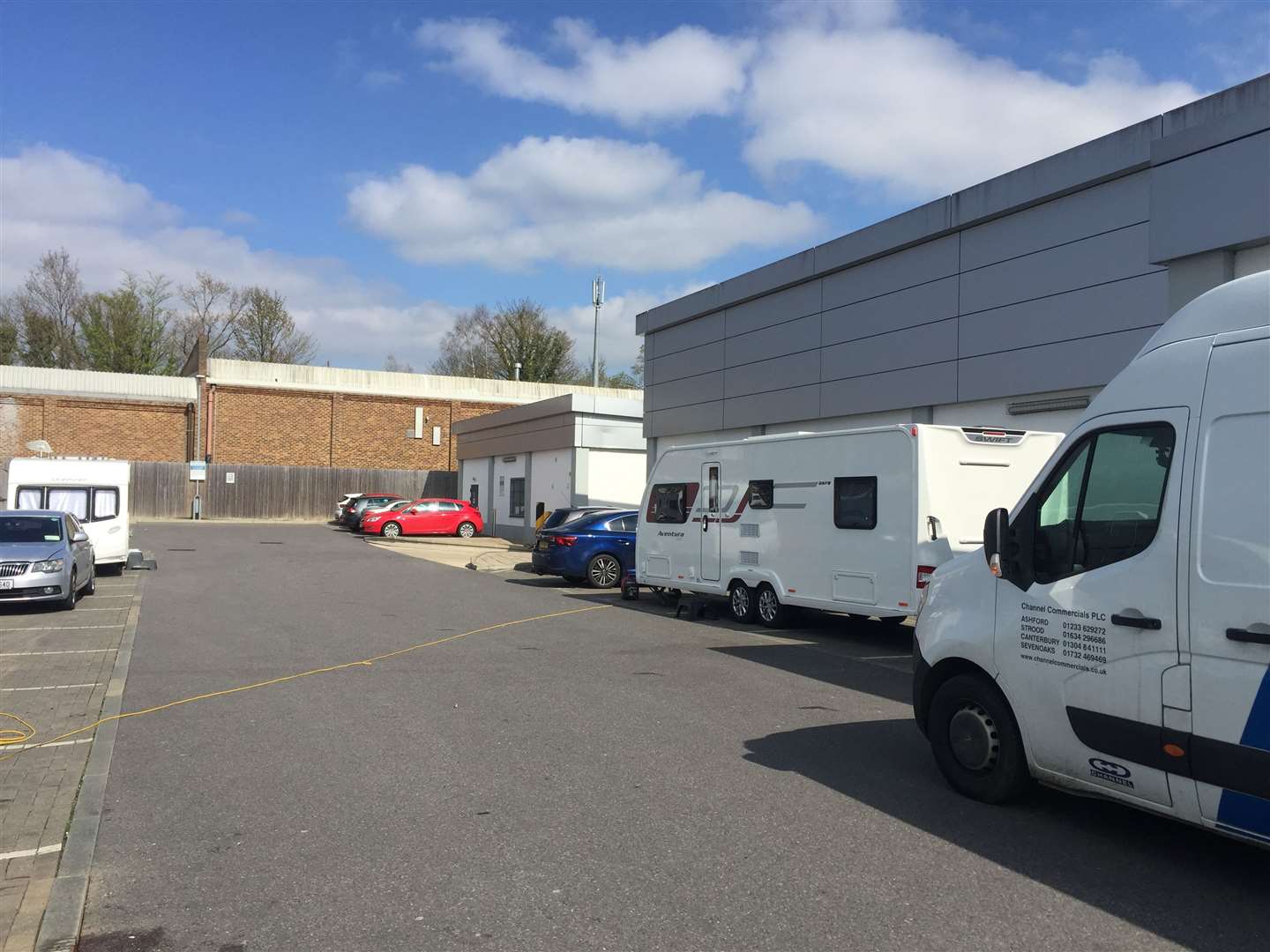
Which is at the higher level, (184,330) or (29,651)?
(184,330)

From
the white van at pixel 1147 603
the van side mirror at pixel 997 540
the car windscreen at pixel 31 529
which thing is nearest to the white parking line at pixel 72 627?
the car windscreen at pixel 31 529

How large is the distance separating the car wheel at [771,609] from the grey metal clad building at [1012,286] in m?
5.08

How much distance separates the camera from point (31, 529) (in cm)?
1577

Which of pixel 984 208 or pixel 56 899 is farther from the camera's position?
pixel 984 208

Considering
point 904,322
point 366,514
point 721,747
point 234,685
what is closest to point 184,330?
point 366,514

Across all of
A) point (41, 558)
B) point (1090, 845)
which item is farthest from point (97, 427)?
point (1090, 845)

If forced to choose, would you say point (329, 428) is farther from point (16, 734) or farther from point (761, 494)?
point (16, 734)

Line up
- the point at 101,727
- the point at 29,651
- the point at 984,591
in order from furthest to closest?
the point at 29,651 → the point at 101,727 → the point at 984,591

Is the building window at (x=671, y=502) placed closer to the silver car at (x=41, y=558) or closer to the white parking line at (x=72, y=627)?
the white parking line at (x=72, y=627)

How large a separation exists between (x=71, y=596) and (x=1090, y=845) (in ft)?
46.6

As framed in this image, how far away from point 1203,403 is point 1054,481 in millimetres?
988

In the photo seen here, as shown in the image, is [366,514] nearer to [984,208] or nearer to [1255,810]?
[984,208]

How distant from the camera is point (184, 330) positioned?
197 ft

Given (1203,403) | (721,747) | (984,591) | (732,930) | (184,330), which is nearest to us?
(732,930)
